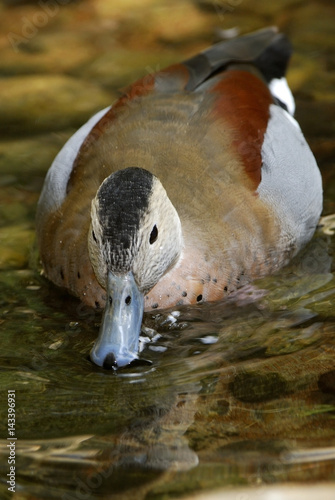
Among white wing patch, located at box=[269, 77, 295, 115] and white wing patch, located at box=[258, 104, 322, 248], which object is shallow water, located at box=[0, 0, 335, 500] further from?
white wing patch, located at box=[269, 77, 295, 115]

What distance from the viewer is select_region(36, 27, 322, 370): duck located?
443 cm

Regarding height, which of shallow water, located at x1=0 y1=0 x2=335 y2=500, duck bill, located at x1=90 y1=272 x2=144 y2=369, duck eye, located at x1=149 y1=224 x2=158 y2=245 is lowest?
shallow water, located at x1=0 y1=0 x2=335 y2=500

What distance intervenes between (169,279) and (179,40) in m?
4.24

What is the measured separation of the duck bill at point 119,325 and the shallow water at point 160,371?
0.08m

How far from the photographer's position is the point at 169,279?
16.3ft

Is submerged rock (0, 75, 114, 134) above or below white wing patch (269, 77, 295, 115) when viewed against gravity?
below

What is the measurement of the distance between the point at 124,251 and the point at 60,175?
1520 mm

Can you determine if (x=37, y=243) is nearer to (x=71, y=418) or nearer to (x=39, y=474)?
(x=71, y=418)

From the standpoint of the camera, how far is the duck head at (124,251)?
171 inches

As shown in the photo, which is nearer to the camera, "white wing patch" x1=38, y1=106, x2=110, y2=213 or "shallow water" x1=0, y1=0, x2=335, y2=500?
"shallow water" x1=0, y1=0, x2=335, y2=500

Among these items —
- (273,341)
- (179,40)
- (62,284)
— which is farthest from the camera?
(179,40)

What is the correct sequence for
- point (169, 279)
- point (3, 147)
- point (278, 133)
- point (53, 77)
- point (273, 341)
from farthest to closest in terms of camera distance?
point (53, 77), point (3, 147), point (278, 133), point (169, 279), point (273, 341)

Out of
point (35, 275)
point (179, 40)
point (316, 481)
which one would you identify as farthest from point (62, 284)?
point (179, 40)

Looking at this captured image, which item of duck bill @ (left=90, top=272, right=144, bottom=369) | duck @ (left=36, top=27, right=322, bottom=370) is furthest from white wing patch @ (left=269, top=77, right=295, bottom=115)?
duck bill @ (left=90, top=272, right=144, bottom=369)
